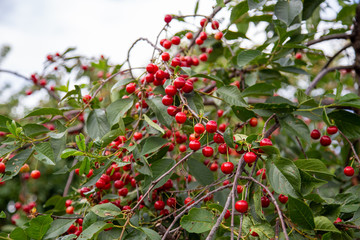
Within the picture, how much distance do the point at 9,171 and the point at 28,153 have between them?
0.10 m

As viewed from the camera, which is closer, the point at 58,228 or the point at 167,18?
the point at 58,228

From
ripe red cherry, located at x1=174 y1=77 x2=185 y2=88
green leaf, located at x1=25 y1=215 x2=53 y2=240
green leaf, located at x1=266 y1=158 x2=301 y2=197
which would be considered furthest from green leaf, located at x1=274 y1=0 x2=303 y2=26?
green leaf, located at x1=25 y1=215 x2=53 y2=240

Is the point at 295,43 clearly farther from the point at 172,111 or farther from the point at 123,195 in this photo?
the point at 123,195

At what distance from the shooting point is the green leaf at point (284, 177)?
0.91 metres

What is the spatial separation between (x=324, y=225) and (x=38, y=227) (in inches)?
40.0

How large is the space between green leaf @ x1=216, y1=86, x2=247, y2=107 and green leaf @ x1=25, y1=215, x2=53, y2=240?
0.83 metres

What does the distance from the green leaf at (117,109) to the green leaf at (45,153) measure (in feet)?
0.91

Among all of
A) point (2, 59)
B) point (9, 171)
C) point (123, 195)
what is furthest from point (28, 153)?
point (2, 59)

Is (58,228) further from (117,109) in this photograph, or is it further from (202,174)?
(202,174)

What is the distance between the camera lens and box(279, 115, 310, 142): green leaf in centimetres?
124

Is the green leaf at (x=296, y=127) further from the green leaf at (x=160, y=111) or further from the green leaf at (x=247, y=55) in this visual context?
the green leaf at (x=160, y=111)

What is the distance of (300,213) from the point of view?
88 cm

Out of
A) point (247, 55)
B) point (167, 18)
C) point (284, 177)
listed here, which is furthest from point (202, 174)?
point (167, 18)

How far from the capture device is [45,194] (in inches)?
178
